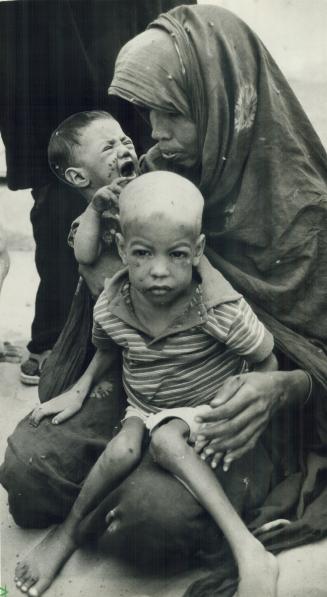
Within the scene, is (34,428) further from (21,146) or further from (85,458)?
(21,146)

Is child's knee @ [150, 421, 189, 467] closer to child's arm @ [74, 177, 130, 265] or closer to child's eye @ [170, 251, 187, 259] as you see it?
child's eye @ [170, 251, 187, 259]

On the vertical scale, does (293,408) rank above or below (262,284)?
below

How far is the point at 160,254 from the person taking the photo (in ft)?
6.94

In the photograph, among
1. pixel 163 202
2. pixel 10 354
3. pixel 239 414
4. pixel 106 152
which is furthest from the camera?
pixel 10 354

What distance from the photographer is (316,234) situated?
7.70ft

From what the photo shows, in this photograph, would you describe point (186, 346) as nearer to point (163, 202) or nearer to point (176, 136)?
point (163, 202)

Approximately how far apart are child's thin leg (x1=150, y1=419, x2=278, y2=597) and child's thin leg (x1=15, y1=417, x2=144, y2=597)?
0.25 feet

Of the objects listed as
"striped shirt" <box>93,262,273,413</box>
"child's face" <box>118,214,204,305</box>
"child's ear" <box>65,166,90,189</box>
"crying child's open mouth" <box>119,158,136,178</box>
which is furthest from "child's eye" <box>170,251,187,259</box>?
"child's ear" <box>65,166,90,189</box>

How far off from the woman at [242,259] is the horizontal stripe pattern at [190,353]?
0.06 metres

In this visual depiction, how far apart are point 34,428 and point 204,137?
0.79 meters

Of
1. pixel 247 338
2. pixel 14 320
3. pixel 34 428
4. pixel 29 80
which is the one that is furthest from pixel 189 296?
pixel 14 320

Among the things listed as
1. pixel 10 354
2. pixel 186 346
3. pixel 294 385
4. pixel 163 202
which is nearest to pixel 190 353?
pixel 186 346

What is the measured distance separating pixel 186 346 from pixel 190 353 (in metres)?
0.02

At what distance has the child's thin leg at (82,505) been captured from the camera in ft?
7.33
